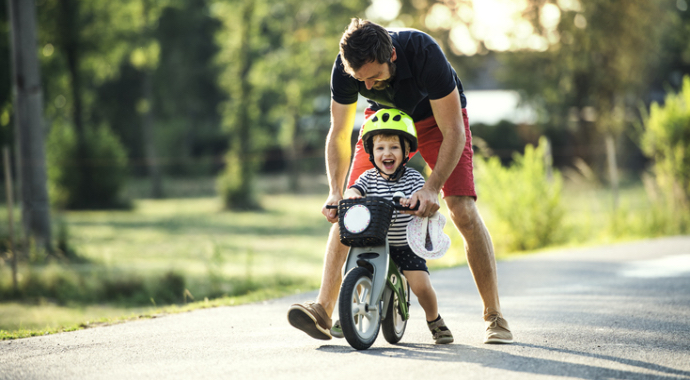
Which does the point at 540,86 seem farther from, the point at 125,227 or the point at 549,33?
the point at 125,227

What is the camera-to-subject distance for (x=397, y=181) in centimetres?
412

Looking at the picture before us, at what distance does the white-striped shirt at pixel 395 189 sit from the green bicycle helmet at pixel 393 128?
5 cm

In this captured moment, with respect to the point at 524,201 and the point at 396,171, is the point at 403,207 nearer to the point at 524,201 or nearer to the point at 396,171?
the point at 396,171

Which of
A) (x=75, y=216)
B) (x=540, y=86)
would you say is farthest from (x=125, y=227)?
(x=540, y=86)

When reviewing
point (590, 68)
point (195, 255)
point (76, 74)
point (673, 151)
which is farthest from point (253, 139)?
point (673, 151)

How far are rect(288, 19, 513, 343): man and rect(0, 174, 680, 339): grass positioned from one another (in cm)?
209

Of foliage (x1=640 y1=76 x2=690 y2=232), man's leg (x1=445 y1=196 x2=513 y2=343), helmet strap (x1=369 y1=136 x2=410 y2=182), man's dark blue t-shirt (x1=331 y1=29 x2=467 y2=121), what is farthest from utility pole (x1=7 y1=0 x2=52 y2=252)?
foliage (x1=640 y1=76 x2=690 y2=232)

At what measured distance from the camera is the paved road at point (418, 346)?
11.6 ft

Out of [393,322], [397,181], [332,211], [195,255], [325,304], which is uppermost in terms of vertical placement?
[397,181]

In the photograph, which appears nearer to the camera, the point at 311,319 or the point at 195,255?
the point at 311,319

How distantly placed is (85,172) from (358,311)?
22943 mm

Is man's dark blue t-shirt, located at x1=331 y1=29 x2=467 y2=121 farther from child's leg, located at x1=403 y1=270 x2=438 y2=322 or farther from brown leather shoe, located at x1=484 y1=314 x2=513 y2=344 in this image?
brown leather shoe, located at x1=484 y1=314 x2=513 y2=344

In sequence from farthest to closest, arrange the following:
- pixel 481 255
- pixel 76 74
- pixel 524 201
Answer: pixel 76 74, pixel 524 201, pixel 481 255

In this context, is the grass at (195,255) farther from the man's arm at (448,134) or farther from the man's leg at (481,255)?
the man's arm at (448,134)
